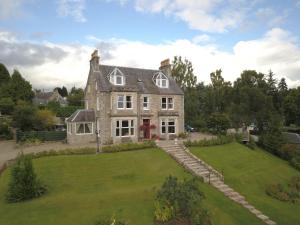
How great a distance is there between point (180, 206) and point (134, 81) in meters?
25.6

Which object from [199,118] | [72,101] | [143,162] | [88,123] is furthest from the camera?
[72,101]

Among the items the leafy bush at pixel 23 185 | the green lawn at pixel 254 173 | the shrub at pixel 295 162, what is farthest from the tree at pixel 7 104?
the shrub at pixel 295 162

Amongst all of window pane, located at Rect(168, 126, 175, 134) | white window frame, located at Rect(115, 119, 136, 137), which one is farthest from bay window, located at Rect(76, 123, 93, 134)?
window pane, located at Rect(168, 126, 175, 134)

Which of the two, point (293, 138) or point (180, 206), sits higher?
point (293, 138)

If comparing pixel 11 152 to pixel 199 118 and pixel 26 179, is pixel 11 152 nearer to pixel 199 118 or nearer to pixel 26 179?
pixel 26 179

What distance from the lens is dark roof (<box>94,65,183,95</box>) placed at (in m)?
35.3

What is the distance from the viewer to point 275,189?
24.8m

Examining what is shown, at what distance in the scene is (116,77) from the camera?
35.8 m

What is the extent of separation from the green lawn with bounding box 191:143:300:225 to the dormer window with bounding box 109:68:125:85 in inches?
519

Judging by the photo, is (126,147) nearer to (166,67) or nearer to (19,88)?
(166,67)

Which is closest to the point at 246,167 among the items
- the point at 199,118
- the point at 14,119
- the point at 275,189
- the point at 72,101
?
the point at 275,189

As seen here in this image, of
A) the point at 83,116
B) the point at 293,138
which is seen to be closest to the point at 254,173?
the point at 83,116

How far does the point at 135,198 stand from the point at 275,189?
14444 millimetres

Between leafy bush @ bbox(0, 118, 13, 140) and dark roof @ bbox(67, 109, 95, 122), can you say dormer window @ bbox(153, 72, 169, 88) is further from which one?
leafy bush @ bbox(0, 118, 13, 140)
